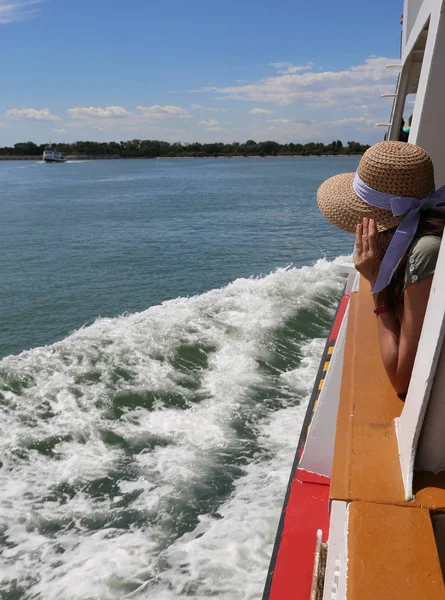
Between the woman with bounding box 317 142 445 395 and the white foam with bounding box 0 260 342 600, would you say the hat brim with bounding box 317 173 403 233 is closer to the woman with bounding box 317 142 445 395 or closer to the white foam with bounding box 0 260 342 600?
the woman with bounding box 317 142 445 395

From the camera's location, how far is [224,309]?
39.9ft

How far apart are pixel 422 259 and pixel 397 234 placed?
0.15 meters

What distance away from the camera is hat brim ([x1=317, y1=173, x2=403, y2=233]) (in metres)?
2.11

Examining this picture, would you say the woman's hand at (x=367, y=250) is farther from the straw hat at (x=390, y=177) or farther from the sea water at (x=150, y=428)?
the sea water at (x=150, y=428)

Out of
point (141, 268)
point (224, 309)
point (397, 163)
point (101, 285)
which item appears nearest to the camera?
point (397, 163)

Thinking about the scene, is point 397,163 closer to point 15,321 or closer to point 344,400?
point 344,400

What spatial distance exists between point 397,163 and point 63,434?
239 inches

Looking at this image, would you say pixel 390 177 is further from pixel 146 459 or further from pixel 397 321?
pixel 146 459

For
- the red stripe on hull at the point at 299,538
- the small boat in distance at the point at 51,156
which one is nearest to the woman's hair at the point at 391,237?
the red stripe on hull at the point at 299,538

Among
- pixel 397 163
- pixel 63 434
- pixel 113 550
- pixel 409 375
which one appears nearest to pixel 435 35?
pixel 397 163

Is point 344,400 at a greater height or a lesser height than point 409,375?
lesser

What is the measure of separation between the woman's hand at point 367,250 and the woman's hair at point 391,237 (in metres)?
0.03

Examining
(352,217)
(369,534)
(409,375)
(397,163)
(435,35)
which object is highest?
(435,35)

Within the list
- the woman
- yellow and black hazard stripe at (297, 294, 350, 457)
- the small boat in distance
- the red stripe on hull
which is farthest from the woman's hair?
→ the small boat in distance
